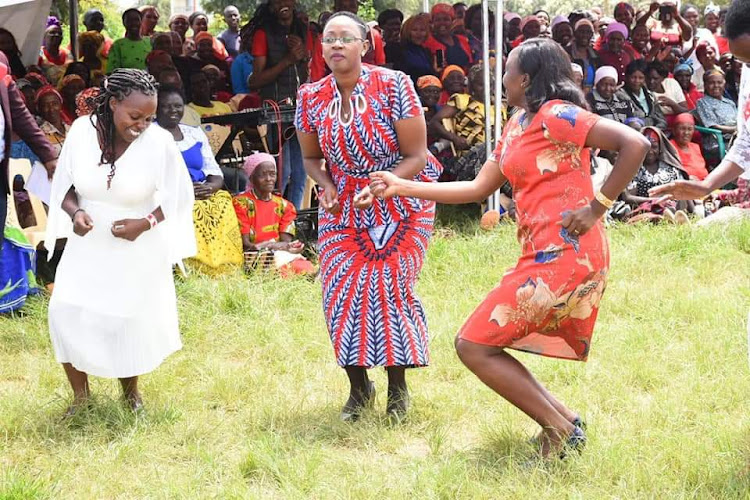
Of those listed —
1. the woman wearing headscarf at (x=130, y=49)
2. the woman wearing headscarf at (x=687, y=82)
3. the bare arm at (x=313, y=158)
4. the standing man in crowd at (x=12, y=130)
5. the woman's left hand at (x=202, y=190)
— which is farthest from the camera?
the woman wearing headscarf at (x=687, y=82)

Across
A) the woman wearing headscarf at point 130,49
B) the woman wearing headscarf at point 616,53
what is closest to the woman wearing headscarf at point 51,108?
the woman wearing headscarf at point 130,49

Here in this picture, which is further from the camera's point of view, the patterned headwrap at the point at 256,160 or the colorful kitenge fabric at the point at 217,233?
the patterned headwrap at the point at 256,160

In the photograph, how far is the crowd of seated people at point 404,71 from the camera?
769 cm

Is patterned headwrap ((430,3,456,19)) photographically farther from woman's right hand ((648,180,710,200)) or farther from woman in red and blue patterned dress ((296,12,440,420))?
woman's right hand ((648,180,710,200))

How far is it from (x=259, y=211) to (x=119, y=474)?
12.7 feet

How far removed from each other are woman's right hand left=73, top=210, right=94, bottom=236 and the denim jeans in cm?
425

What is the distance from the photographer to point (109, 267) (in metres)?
4.35

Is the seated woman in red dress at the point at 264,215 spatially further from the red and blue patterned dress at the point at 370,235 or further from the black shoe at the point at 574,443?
the black shoe at the point at 574,443

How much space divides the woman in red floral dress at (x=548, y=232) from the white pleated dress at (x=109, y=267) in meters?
1.49

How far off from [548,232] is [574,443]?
812 millimetres

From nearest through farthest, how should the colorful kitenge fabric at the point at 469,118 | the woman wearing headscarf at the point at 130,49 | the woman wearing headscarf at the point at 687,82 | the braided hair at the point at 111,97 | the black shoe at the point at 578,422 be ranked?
the black shoe at the point at 578,422 < the braided hair at the point at 111,97 < the colorful kitenge fabric at the point at 469,118 < the woman wearing headscarf at the point at 130,49 < the woman wearing headscarf at the point at 687,82

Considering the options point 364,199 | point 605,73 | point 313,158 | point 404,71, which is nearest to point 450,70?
point 404,71

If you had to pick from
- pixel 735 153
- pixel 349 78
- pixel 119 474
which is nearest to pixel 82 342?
pixel 119 474

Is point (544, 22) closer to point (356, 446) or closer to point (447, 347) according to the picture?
point (447, 347)
